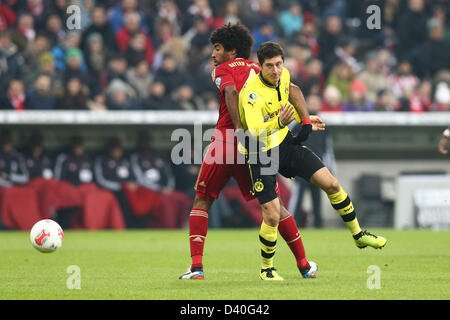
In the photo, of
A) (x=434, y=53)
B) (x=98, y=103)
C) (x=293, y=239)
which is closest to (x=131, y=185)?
(x=98, y=103)

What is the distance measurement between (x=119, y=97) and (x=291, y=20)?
516 centimetres

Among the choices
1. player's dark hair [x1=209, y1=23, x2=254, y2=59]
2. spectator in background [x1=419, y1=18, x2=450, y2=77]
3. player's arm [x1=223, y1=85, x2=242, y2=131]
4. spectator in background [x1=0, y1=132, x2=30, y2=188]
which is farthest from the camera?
spectator in background [x1=419, y1=18, x2=450, y2=77]

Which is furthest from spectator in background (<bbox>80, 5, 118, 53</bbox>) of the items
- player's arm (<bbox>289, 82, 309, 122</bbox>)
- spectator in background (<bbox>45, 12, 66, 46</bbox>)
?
player's arm (<bbox>289, 82, 309, 122</bbox>)

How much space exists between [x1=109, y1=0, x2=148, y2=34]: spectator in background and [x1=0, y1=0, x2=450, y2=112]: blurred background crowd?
0.02 meters

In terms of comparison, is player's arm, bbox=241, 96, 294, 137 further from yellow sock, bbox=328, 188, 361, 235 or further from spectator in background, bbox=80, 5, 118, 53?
spectator in background, bbox=80, 5, 118, 53

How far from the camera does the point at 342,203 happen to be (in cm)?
783

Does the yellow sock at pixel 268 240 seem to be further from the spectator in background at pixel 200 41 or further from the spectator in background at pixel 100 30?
the spectator in background at pixel 100 30

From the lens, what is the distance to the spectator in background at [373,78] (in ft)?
61.3

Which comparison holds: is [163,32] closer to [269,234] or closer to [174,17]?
[174,17]

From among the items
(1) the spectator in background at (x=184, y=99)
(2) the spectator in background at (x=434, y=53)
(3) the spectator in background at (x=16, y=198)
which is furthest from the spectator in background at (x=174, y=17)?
(2) the spectator in background at (x=434, y=53)

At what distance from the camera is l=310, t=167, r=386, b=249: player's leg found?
7.72 meters

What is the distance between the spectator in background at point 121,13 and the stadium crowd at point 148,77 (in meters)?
0.03

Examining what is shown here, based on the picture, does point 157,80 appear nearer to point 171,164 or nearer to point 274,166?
point 171,164
